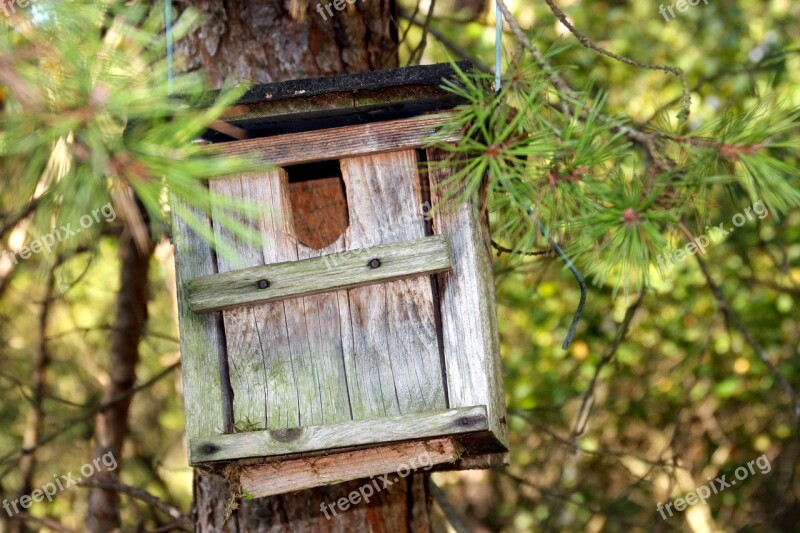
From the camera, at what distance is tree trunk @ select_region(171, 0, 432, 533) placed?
265cm

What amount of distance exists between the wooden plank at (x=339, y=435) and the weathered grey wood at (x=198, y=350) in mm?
63

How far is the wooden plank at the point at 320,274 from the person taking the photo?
2.03m

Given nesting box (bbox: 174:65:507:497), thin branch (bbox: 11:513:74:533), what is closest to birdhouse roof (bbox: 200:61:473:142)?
nesting box (bbox: 174:65:507:497)

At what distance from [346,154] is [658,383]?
3997mm

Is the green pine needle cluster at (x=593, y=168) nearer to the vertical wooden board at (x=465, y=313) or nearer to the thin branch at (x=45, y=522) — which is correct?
the vertical wooden board at (x=465, y=313)

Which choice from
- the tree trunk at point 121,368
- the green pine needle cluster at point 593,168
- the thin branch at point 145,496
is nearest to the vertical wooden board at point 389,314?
the green pine needle cluster at point 593,168

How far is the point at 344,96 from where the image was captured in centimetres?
198

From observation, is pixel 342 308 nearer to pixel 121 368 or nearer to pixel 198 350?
pixel 198 350

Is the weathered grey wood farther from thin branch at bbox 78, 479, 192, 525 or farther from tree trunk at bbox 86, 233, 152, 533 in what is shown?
tree trunk at bbox 86, 233, 152, 533

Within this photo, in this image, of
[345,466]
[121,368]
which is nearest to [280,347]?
[345,466]

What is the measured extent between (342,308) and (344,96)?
0.45 m

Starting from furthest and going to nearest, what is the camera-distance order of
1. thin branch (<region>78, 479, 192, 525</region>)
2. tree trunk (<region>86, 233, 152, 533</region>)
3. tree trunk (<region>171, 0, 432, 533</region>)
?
tree trunk (<region>86, 233, 152, 533</region>), thin branch (<region>78, 479, 192, 525</region>), tree trunk (<region>171, 0, 432, 533</region>)

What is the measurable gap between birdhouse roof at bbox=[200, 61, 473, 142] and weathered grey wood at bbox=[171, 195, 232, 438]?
265 mm

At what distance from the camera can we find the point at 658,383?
18.5 ft
